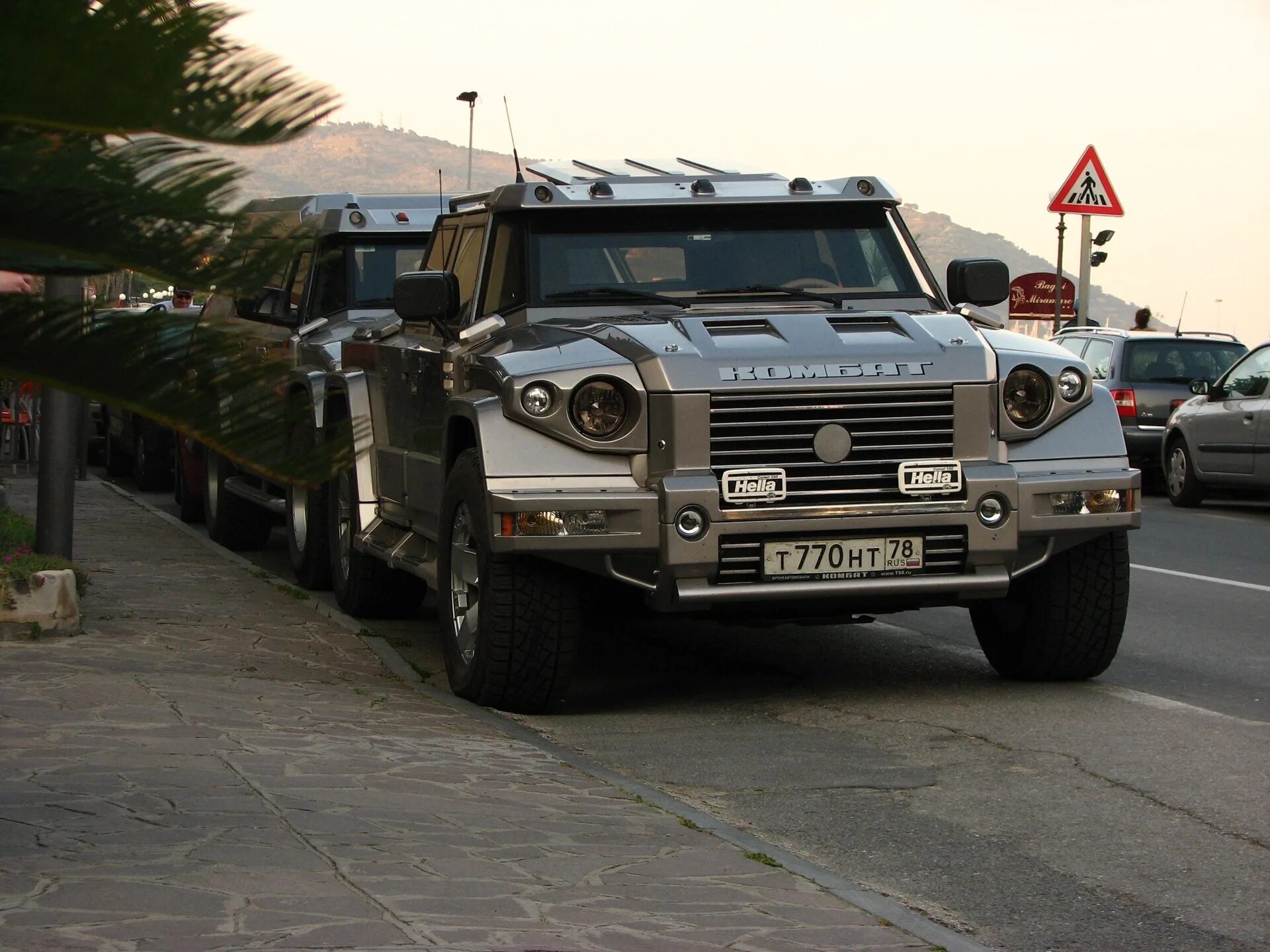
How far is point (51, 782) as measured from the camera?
5805mm

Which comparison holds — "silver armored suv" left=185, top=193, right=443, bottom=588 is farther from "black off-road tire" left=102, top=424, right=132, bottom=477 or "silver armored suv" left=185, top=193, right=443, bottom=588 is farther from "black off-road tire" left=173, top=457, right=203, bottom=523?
"black off-road tire" left=102, top=424, right=132, bottom=477

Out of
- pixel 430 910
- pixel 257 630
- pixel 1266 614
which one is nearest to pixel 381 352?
pixel 257 630

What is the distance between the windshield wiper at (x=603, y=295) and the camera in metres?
8.32

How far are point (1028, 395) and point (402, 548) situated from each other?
10.3 feet

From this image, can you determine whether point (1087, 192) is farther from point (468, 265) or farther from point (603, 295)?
point (603, 295)

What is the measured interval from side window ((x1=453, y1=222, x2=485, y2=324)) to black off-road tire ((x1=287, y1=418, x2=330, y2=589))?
2220 millimetres

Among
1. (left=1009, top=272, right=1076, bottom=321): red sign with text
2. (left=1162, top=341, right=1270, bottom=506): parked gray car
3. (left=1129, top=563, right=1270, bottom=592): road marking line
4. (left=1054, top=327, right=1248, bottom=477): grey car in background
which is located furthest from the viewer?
(left=1009, top=272, right=1076, bottom=321): red sign with text

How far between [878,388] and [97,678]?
3.19 meters

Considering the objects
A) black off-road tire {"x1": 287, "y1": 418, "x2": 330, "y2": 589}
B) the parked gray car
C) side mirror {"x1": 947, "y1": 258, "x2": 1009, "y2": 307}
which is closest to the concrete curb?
black off-road tire {"x1": 287, "y1": 418, "x2": 330, "y2": 589}

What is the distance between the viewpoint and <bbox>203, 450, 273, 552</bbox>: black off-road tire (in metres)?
14.0

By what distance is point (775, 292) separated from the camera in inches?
332

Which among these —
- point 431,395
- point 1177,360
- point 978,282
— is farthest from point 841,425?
point 1177,360

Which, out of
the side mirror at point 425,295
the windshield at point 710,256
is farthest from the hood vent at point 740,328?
the side mirror at point 425,295

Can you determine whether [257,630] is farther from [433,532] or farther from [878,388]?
[878,388]
